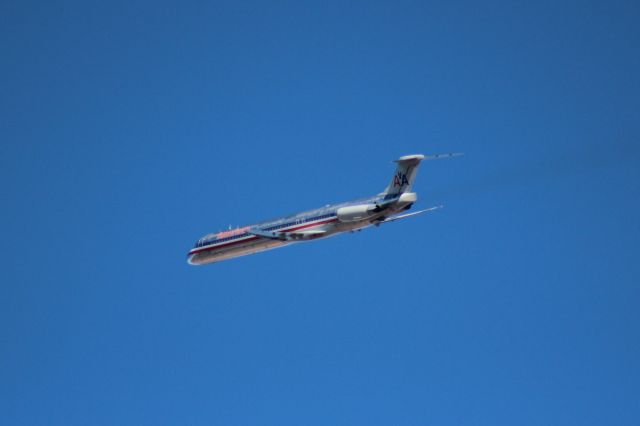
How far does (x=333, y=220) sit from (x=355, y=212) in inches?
81.9

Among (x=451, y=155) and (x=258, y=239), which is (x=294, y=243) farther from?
(x=451, y=155)

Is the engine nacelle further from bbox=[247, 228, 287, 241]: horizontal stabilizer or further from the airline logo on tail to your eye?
bbox=[247, 228, 287, 241]: horizontal stabilizer

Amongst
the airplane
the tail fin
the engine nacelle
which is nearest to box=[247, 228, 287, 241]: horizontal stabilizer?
the airplane

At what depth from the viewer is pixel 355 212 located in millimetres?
88625

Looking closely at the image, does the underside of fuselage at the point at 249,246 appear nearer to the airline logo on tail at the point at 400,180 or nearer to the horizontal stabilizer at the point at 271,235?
the horizontal stabilizer at the point at 271,235

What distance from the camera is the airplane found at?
288 ft

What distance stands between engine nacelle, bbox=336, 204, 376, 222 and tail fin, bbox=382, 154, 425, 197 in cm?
161

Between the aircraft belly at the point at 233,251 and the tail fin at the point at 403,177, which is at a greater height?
the aircraft belly at the point at 233,251

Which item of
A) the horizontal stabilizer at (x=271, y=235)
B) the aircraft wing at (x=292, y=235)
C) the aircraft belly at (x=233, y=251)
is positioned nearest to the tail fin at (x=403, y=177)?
the aircraft wing at (x=292, y=235)

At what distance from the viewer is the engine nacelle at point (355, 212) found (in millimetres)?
88250

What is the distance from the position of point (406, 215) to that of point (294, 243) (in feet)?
29.6

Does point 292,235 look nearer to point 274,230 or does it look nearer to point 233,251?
point 274,230

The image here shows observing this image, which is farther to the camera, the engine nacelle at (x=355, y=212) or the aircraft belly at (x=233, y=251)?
the aircraft belly at (x=233, y=251)

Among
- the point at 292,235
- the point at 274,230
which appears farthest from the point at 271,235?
the point at 292,235
